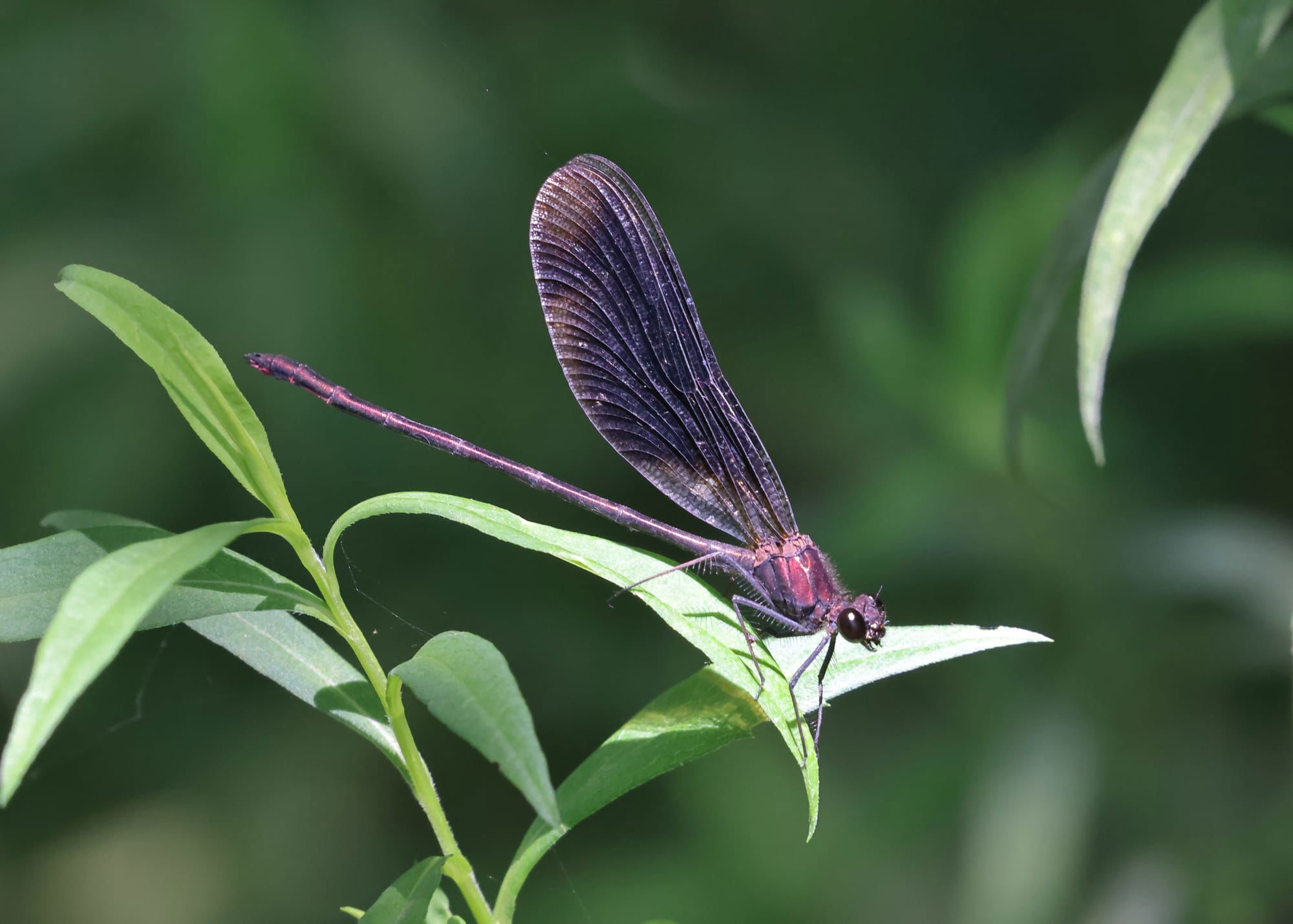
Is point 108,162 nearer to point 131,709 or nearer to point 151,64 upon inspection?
point 151,64

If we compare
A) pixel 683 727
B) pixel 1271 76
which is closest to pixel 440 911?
pixel 683 727

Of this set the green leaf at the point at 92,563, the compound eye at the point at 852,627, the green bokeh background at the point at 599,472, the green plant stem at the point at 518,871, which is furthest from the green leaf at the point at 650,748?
the green bokeh background at the point at 599,472

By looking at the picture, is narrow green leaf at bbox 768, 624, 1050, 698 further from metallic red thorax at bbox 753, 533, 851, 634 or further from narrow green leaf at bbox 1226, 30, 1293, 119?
narrow green leaf at bbox 1226, 30, 1293, 119

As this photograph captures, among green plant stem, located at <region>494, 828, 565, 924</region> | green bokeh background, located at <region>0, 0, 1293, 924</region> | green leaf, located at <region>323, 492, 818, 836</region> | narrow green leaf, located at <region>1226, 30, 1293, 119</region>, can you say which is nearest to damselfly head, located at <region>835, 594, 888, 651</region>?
green leaf, located at <region>323, 492, 818, 836</region>

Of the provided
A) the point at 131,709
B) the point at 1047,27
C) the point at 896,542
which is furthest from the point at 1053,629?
the point at 131,709

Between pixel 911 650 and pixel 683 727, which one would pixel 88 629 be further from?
pixel 911 650

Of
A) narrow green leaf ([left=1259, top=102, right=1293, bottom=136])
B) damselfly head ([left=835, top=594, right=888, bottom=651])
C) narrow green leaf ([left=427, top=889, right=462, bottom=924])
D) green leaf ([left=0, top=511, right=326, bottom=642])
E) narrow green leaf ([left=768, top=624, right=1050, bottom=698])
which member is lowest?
narrow green leaf ([left=427, top=889, right=462, bottom=924])
